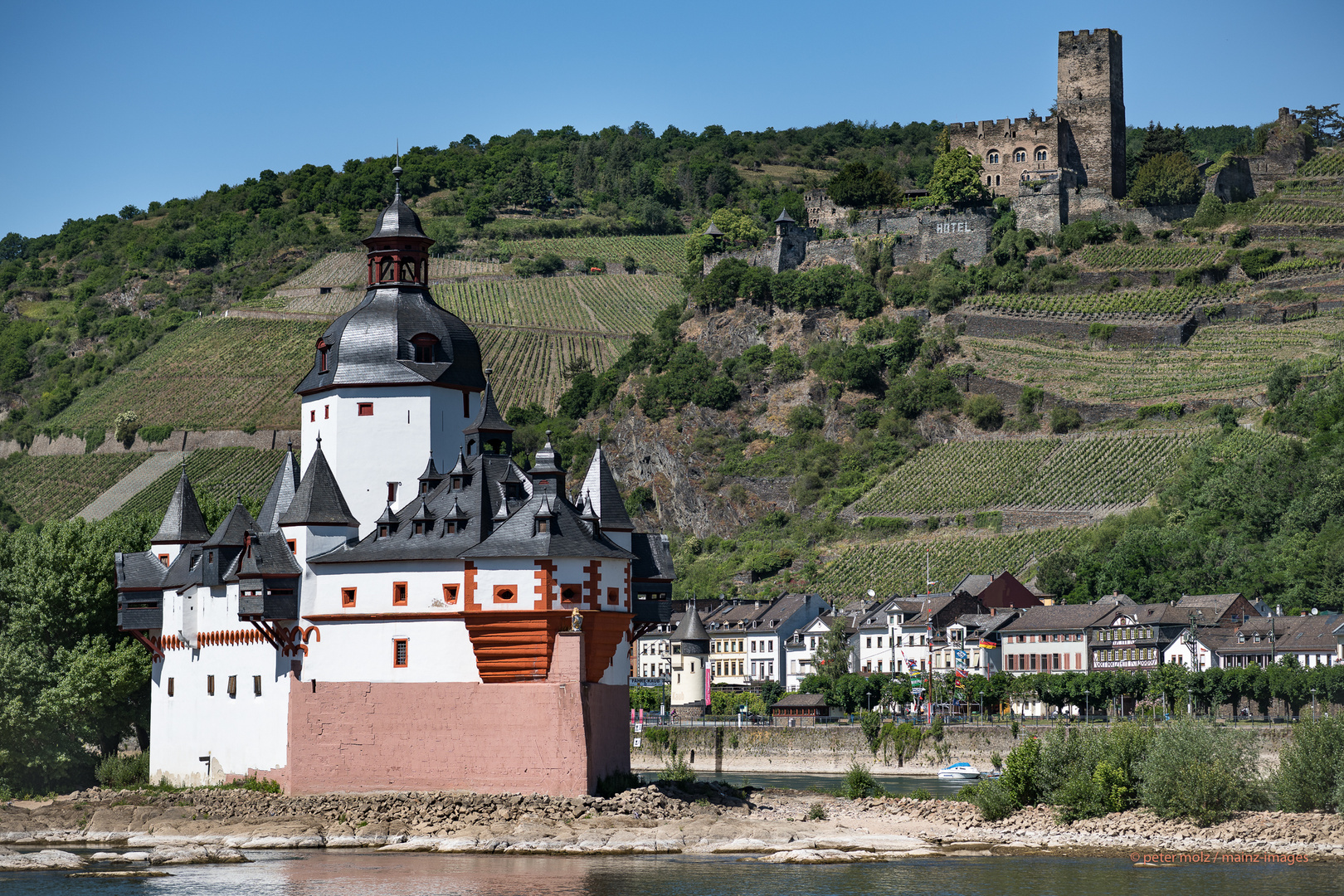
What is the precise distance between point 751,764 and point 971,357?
52.3 metres

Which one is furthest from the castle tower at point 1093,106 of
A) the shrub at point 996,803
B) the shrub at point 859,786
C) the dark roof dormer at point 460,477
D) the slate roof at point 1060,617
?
the dark roof dormer at point 460,477

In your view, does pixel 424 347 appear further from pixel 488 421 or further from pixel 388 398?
pixel 488 421

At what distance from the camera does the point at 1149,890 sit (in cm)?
3947

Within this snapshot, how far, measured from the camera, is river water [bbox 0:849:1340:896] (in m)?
39.6

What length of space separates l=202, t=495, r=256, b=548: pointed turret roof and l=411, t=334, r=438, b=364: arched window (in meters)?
6.36

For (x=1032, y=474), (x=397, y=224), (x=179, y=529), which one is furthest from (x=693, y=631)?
(x=397, y=224)

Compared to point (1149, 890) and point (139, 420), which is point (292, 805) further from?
point (139, 420)

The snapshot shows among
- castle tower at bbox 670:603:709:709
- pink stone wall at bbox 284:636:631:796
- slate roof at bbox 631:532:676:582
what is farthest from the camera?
castle tower at bbox 670:603:709:709

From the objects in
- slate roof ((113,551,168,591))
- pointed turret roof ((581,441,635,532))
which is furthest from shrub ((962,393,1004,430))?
slate roof ((113,551,168,591))

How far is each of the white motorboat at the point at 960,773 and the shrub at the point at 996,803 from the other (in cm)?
1804

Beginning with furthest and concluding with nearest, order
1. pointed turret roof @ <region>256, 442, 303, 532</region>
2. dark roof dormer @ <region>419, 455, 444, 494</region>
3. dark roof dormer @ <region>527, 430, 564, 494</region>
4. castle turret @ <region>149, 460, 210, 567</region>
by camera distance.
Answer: castle turret @ <region>149, 460, 210, 567</region>
pointed turret roof @ <region>256, 442, 303, 532</region>
dark roof dormer @ <region>419, 455, 444, 494</region>
dark roof dormer @ <region>527, 430, 564, 494</region>

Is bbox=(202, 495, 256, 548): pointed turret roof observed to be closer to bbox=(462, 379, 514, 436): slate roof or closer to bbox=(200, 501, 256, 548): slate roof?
bbox=(200, 501, 256, 548): slate roof

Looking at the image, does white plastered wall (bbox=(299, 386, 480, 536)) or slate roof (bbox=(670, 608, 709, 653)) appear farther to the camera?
slate roof (bbox=(670, 608, 709, 653))

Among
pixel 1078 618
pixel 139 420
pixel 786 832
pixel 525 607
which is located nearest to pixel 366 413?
pixel 525 607
